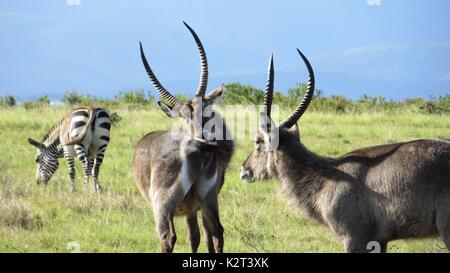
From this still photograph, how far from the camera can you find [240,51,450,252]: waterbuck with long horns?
748 centimetres

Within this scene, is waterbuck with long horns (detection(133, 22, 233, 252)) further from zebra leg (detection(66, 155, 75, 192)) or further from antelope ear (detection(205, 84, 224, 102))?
zebra leg (detection(66, 155, 75, 192))

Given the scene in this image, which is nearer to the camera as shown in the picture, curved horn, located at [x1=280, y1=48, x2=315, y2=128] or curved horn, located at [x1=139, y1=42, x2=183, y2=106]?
curved horn, located at [x1=280, y1=48, x2=315, y2=128]

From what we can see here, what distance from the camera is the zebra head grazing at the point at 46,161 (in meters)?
14.4

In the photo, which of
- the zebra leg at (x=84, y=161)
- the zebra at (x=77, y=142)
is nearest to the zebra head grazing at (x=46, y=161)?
the zebra at (x=77, y=142)

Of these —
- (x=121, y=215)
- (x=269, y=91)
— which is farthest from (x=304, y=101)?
(x=121, y=215)

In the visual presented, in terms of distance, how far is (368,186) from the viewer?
780 centimetres

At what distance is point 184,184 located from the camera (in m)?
8.23

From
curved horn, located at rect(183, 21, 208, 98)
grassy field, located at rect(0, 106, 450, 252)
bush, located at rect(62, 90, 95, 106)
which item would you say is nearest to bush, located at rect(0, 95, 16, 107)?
bush, located at rect(62, 90, 95, 106)

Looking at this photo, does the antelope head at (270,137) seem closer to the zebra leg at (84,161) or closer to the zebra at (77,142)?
the zebra leg at (84,161)

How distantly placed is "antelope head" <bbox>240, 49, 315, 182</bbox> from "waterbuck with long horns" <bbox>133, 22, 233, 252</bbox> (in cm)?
32

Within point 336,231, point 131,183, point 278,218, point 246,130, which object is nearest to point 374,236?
point 336,231

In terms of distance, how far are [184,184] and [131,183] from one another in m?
5.42

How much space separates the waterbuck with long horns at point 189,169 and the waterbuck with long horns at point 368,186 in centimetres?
62

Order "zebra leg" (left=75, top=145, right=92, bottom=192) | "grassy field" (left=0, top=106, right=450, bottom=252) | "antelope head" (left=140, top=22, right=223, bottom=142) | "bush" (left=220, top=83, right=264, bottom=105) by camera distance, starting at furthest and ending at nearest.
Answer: "bush" (left=220, top=83, right=264, bottom=105), "zebra leg" (left=75, top=145, right=92, bottom=192), "grassy field" (left=0, top=106, right=450, bottom=252), "antelope head" (left=140, top=22, right=223, bottom=142)
